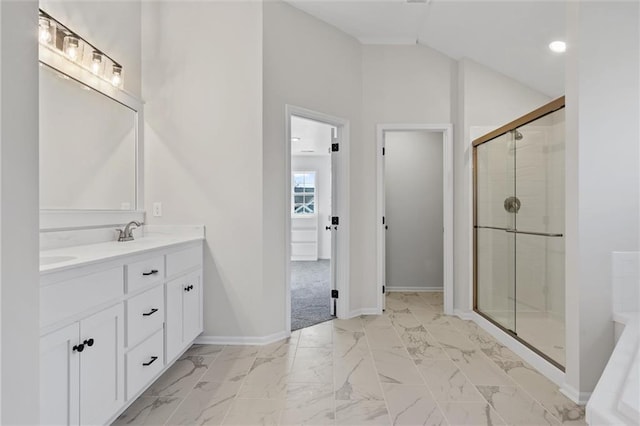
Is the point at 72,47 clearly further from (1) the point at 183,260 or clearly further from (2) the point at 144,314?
(2) the point at 144,314

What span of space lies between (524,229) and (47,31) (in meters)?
3.36

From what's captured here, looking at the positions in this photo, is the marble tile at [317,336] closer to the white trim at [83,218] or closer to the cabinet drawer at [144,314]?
the cabinet drawer at [144,314]

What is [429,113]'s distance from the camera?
335cm

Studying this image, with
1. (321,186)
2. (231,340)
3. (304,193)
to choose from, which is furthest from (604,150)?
(304,193)

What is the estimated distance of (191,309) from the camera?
92.2 inches

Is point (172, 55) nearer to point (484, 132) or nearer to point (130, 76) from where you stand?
point (130, 76)

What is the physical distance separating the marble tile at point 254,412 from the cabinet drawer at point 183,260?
879 millimetres

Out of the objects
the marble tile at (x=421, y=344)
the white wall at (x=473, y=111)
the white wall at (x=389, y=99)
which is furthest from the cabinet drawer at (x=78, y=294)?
the white wall at (x=473, y=111)

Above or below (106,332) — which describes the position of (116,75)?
above

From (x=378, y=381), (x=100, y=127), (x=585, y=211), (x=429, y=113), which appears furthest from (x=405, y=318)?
(x=100, y=127)

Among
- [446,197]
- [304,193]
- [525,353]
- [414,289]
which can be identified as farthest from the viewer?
[304,193]

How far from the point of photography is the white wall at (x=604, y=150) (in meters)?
1.78

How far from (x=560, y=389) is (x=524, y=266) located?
92cm

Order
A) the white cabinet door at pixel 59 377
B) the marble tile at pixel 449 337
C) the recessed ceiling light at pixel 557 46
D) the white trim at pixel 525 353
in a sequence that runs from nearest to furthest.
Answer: the white cabinet door at pixel 59 377 < the white trim at pixel 525 353 < the marble tile at pixel 449 337 < the recessed ceiling light at pixel 557 46
